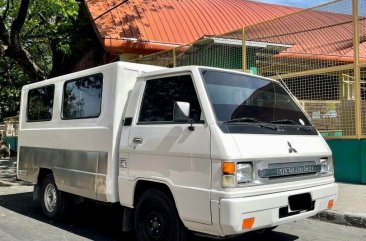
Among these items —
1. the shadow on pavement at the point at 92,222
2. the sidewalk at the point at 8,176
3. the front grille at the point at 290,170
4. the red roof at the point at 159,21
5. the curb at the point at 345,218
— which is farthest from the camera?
the red roof at the point at 159,21

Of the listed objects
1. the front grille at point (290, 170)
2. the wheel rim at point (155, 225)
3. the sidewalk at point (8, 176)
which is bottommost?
the sidewalk at point (8, 176)

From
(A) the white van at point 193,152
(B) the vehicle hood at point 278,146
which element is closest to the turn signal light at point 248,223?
(A) the white van at point 193,152

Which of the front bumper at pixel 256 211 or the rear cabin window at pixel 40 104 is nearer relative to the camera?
the front bumper at pixel 256 211

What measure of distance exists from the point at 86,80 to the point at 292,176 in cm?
323

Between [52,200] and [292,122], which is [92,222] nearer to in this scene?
[52,200]

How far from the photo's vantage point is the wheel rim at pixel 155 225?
5039 millimetres

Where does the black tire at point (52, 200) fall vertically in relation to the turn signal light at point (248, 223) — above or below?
below

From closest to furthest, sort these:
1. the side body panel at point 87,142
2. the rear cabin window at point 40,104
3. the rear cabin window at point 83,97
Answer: the side body panel at point 87,142 → the rear cabin window at point 83,97 → the rear cabin window at point 40,104

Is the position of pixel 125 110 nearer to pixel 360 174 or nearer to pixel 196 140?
pixel 196 140

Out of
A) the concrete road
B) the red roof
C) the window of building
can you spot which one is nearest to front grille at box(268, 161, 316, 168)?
the window of building

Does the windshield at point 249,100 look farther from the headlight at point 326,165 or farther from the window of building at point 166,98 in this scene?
the headlight at point 326,165

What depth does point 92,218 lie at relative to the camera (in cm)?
741

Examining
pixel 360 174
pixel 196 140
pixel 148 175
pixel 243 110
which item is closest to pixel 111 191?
pixel 148 175

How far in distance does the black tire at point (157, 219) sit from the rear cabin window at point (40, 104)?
113 inches
